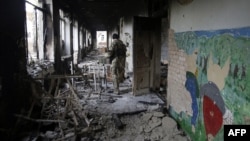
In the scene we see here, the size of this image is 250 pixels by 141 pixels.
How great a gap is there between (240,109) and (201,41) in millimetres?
1355

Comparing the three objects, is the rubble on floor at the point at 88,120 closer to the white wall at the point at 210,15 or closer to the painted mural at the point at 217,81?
the painted mural at the point at 217,81

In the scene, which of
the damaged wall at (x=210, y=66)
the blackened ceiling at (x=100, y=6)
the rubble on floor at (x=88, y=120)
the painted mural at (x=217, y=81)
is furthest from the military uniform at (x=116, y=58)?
the painted mural at (x=217, y=81)

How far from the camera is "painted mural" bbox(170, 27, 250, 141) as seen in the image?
2732mm

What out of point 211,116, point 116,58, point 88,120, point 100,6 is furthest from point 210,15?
point 100,6

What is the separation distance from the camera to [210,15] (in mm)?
3547

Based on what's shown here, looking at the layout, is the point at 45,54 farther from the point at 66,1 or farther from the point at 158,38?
the point at 158,38

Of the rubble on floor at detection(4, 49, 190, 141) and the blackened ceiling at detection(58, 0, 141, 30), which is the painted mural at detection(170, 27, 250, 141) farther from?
the blackened ceiling at detection(58, 0, 141, 30)

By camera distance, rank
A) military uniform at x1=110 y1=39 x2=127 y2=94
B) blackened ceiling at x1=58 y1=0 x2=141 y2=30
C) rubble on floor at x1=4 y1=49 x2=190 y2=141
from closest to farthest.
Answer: rubble on floor at x1=4 y1=49 x2=190 y2=141 → military uniform at x1=110 y1=39 x2=127 y2=94 → blackened ceiling at x1=58 y1=0 x2=141 y2=30

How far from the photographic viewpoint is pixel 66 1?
987 cm

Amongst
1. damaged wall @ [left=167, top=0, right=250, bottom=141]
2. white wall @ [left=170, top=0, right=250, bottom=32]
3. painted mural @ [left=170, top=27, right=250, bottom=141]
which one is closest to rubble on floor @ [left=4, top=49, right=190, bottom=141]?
damaged wall @ [left=167, top=0, right=250, bottom=141]

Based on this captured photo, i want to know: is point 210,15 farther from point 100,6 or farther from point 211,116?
point 100,6

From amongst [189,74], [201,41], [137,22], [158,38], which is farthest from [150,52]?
[201,41]

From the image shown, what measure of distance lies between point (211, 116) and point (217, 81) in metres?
0.56

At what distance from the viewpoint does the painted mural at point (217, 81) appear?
8.96 ft
